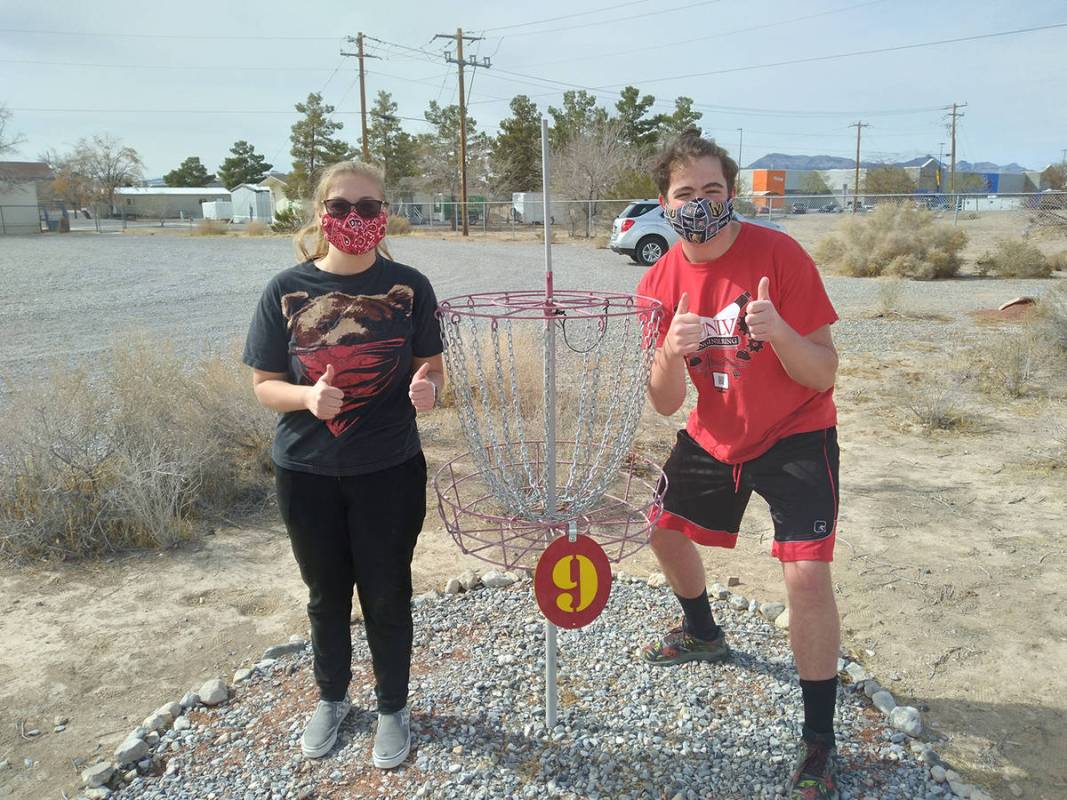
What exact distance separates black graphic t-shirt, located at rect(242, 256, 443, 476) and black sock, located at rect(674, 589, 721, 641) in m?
1.37

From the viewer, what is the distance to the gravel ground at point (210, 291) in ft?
33.6

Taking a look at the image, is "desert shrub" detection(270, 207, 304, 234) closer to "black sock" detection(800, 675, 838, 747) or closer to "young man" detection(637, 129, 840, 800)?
"young man" detection(637, 129, 840, 800)

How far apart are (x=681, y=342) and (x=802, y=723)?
1500 mm

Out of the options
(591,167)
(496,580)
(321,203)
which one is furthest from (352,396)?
(591,167)

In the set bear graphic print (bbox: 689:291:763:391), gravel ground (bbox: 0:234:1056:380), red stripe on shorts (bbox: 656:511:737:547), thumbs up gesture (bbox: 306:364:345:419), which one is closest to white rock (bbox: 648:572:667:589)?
red stripe on shorts (bbox: 656:511:737:547)

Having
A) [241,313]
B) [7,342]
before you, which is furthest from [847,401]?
[7,342]

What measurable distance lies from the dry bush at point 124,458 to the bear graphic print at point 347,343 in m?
2.50

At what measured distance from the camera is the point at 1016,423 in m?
6.73

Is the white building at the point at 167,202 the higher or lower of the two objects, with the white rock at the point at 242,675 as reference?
higher

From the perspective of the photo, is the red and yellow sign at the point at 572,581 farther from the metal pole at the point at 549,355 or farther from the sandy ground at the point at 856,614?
the sandy ground at the point at 856,614

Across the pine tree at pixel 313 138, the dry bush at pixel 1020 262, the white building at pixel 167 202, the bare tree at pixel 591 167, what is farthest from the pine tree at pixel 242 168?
the dry bush at pixel 1020 262

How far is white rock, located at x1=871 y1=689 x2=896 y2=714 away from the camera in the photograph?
3016 millimetres

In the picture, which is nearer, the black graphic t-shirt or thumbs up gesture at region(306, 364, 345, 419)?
thumbs up gesture at region(306, 364, 345, 419)

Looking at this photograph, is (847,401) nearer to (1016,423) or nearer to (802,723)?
(1016,423)
